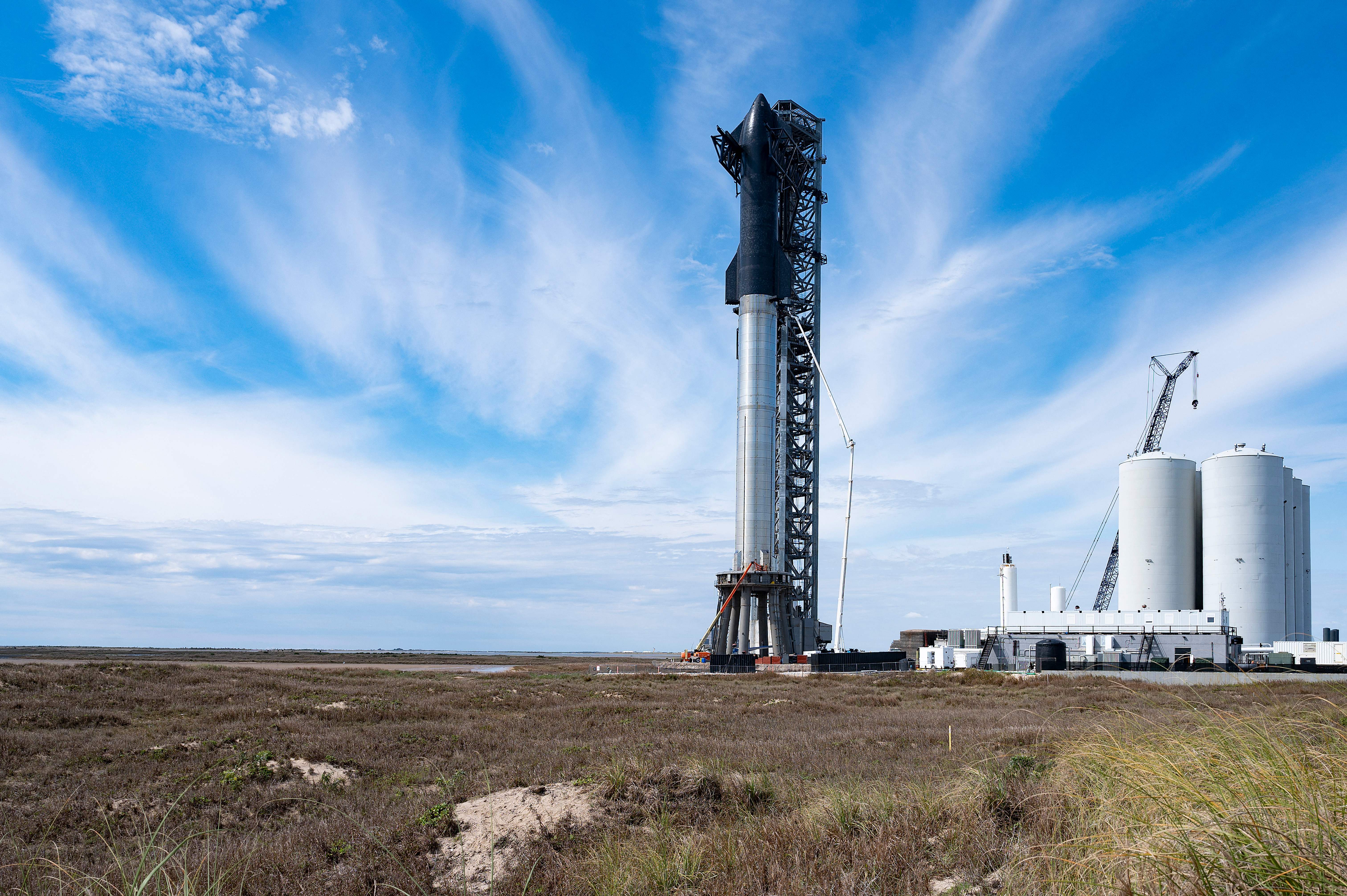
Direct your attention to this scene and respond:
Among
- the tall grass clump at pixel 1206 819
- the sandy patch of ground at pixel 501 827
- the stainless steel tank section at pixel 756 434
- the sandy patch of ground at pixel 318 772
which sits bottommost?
the sandy patch of ground at pixel 318 772

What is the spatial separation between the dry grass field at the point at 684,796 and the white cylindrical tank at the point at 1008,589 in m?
53.8

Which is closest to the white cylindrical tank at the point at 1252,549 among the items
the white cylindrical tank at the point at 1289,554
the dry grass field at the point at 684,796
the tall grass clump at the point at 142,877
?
Result: the white cylindrical tank at the point at 1289,554

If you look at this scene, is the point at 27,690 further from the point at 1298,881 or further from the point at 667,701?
the point at 1298,881

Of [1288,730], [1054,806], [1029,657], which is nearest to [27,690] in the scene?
[1054,806]

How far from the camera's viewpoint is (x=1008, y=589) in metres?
79.3

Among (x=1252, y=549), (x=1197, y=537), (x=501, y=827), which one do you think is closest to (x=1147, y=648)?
(x=1252, y=549)

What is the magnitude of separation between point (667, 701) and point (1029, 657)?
43042 mm

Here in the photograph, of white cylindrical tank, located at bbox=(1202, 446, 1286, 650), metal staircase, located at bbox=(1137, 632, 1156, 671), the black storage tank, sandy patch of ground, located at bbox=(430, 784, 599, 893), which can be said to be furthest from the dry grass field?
white cylindrical tank, located at bbox=(1202, 446, 1286, 650)

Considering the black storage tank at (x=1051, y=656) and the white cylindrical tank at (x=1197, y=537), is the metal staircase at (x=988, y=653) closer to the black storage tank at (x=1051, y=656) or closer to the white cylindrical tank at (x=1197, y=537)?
the black storage tank at (x=1051, y=656)

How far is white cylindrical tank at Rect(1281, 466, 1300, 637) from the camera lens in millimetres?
67500

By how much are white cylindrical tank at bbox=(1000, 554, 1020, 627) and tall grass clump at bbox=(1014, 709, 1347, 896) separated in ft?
246

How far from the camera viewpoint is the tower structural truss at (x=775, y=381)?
62.5m

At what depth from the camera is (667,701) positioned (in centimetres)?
3167

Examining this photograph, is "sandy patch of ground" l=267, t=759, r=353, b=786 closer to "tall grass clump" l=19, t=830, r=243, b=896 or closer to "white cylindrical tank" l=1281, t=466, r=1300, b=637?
"tall grass clump" l=19, t=830, r=243, b=896
